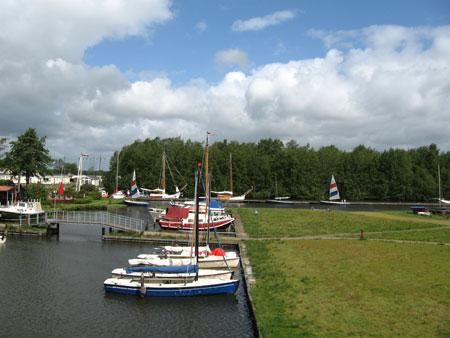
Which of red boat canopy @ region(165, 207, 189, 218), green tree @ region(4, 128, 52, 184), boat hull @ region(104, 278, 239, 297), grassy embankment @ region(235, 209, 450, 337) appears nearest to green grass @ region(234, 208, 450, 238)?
grassy embankment @ region(235, 209, 450, 337)

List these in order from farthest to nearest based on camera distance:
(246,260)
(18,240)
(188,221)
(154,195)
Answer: (154,195) < (188,221) < (18,240) < (246,260)

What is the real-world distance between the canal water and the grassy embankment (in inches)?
99.3

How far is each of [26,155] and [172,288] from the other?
80.1 metres

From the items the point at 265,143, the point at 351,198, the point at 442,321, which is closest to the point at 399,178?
the point at 351,198

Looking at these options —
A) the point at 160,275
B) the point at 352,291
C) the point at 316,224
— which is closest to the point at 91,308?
the point at 160,275

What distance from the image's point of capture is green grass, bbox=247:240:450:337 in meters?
21.2

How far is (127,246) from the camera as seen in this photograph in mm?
48406

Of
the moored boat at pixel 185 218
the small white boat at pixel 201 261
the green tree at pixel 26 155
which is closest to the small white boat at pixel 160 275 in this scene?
the small white boat at pixel 201 261

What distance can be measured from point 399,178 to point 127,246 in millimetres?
116265

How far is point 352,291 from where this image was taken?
2683cm

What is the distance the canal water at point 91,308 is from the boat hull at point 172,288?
363mm

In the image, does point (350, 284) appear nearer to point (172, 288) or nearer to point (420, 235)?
point (172, 288)

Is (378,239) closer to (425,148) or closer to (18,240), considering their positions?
(18,240)

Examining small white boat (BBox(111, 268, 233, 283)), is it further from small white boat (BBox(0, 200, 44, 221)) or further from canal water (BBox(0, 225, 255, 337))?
small white boat (BBox(0, 200, 44, 221))
